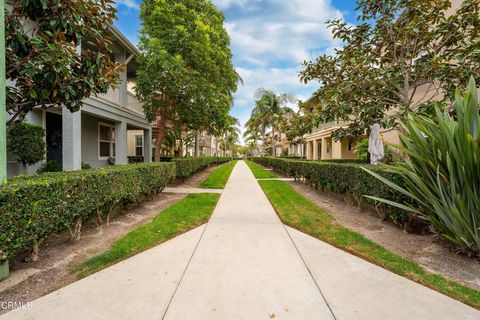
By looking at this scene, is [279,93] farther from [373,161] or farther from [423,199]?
[423,199]

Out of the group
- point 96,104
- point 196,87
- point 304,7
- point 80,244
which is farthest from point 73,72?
point 304,7

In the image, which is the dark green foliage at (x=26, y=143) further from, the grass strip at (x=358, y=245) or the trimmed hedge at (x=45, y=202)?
the grass strip at (x=358, y=245)

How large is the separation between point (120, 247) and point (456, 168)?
5.69 metres

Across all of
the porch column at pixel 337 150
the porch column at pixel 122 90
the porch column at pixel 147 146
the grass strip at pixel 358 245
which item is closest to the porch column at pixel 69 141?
the porch column at pixel 122 90

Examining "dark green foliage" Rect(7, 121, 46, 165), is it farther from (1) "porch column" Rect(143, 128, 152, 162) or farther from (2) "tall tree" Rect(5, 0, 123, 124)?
(1) "porch column" Rect(143, 128, 152, 162)

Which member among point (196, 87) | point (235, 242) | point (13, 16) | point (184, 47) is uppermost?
point (184, 47)

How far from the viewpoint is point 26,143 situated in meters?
7.42

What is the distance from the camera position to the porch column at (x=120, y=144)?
11.8 m

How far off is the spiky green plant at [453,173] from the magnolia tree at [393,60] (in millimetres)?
2547

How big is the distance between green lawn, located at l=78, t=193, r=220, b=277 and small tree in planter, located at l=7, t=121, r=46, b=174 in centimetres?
460

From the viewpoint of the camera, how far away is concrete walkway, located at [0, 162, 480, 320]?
8.45ft

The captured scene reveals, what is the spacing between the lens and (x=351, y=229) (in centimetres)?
546

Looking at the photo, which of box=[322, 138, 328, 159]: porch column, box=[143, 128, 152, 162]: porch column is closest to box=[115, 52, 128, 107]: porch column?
box=[143, 128, 152, 162]: porch column

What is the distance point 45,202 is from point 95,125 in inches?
415
